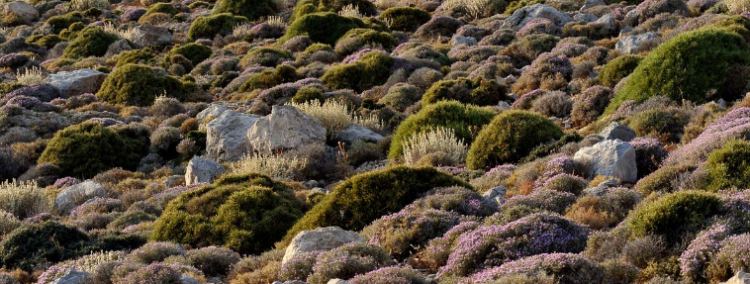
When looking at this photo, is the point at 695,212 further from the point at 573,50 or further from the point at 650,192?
the point at 573,50

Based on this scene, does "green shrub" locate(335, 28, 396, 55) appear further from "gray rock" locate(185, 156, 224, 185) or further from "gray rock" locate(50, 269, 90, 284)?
"gray rock" locate(50, 269, 90, 284)

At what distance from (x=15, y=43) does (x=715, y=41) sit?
30103 mm

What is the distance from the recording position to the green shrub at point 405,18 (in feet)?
115

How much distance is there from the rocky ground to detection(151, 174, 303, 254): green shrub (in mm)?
42

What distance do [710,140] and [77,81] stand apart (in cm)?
2196

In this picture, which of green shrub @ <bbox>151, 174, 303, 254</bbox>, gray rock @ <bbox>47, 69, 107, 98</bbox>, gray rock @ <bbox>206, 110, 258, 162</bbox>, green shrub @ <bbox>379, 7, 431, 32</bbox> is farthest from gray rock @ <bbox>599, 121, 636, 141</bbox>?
green shrub @ <bbox>379, 7, 431, 32</bbox>

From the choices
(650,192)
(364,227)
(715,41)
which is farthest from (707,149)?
(715,41)

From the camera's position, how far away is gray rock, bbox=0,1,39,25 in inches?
1822

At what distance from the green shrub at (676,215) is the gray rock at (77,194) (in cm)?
1145

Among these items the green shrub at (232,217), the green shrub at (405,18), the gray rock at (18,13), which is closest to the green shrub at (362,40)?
the green shrub at (405,18)

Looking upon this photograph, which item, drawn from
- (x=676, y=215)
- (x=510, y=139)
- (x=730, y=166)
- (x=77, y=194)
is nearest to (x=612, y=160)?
(x=730, y=166)

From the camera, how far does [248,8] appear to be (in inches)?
1606

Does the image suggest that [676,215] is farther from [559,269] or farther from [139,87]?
[139,87]

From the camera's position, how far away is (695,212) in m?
8.52
